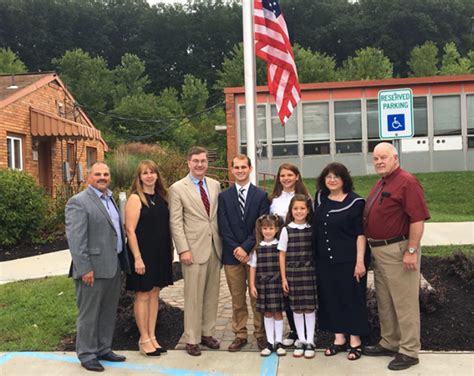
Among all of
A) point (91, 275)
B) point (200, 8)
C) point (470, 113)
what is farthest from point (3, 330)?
point (200, 8)

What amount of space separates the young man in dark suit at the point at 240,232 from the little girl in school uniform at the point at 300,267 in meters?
0.33

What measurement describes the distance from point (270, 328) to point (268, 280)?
49 centimetres

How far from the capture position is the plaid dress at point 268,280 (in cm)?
473

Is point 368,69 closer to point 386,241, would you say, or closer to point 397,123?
point 397,123

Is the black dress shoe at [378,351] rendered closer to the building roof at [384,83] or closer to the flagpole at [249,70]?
the flagpole at [249,70]

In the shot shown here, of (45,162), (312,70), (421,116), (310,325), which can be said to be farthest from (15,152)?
(312,70)

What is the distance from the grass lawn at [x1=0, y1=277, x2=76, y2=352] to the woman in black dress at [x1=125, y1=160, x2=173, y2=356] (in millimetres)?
1164

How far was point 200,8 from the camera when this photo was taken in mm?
75062

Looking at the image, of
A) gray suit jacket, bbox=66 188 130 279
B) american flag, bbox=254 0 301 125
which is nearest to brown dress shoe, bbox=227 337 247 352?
gray suit jacket, bbox=66 188 130 279

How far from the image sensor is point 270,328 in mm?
4859

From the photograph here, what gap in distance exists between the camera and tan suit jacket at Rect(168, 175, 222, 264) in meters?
4.83

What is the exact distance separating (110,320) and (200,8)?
248 ft

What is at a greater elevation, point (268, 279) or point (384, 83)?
point (384, 83)

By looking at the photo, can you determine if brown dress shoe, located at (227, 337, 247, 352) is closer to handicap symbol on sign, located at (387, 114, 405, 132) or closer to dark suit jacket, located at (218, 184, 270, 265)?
dark suit jacket, located at (218, 184, 270, 265)
